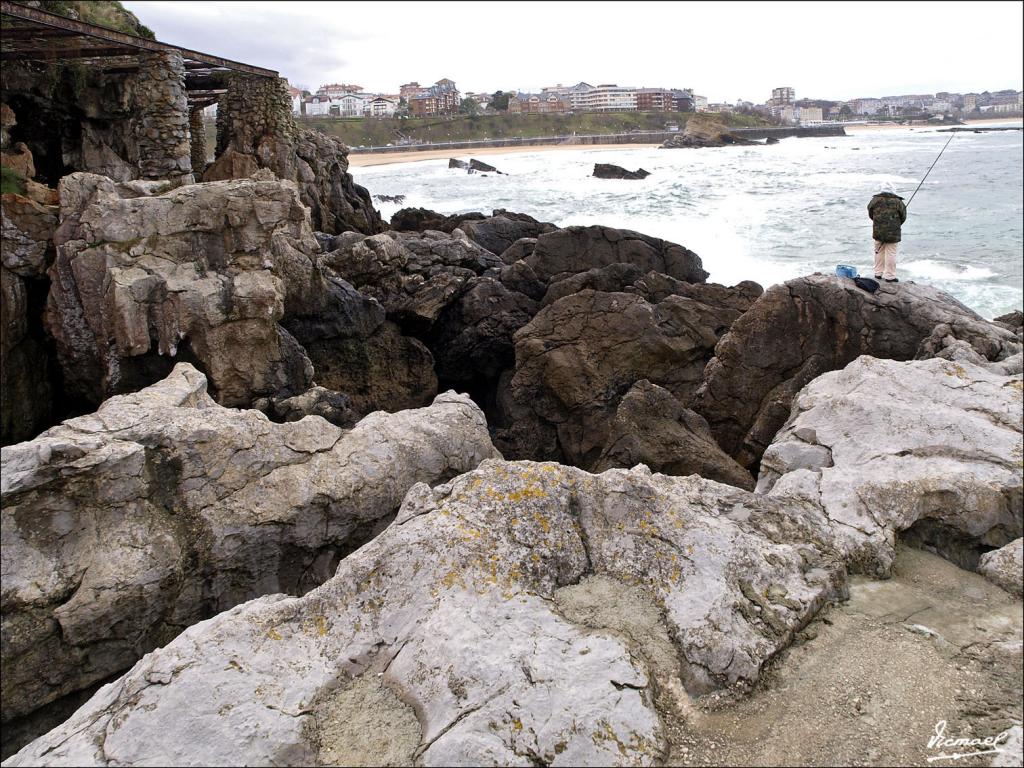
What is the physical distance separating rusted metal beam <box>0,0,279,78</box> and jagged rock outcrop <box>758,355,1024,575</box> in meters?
14.1

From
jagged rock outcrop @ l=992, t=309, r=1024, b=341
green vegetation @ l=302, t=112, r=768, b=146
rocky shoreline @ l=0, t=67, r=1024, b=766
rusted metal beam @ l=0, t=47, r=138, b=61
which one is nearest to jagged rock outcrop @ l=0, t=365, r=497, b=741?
rocky shoreline @ l=0, t=67, r=1024, b=766

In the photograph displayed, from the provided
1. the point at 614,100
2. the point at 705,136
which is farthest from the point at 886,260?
the point at 614,100

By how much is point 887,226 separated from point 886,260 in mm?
425

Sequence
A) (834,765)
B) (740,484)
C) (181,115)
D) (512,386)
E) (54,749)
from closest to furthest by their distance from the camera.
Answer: (834,765) → (54,749) → (740,484) → (512,386) → (181,115)

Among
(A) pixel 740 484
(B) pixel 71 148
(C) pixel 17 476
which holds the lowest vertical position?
(A) pixel 740 484

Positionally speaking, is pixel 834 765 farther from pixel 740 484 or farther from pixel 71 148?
pixel 71 148

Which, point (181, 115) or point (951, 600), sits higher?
point (181, 115)

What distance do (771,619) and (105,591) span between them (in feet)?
13.4

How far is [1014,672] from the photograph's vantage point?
11.3ft

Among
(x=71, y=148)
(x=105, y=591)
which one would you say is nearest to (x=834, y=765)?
(x=105, y=591)

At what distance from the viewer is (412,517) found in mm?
4531

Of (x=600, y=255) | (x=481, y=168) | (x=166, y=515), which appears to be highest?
(x=481, y=168)

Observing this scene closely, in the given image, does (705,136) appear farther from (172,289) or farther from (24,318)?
(24,318)

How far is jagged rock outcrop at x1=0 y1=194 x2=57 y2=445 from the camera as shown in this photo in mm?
9180
